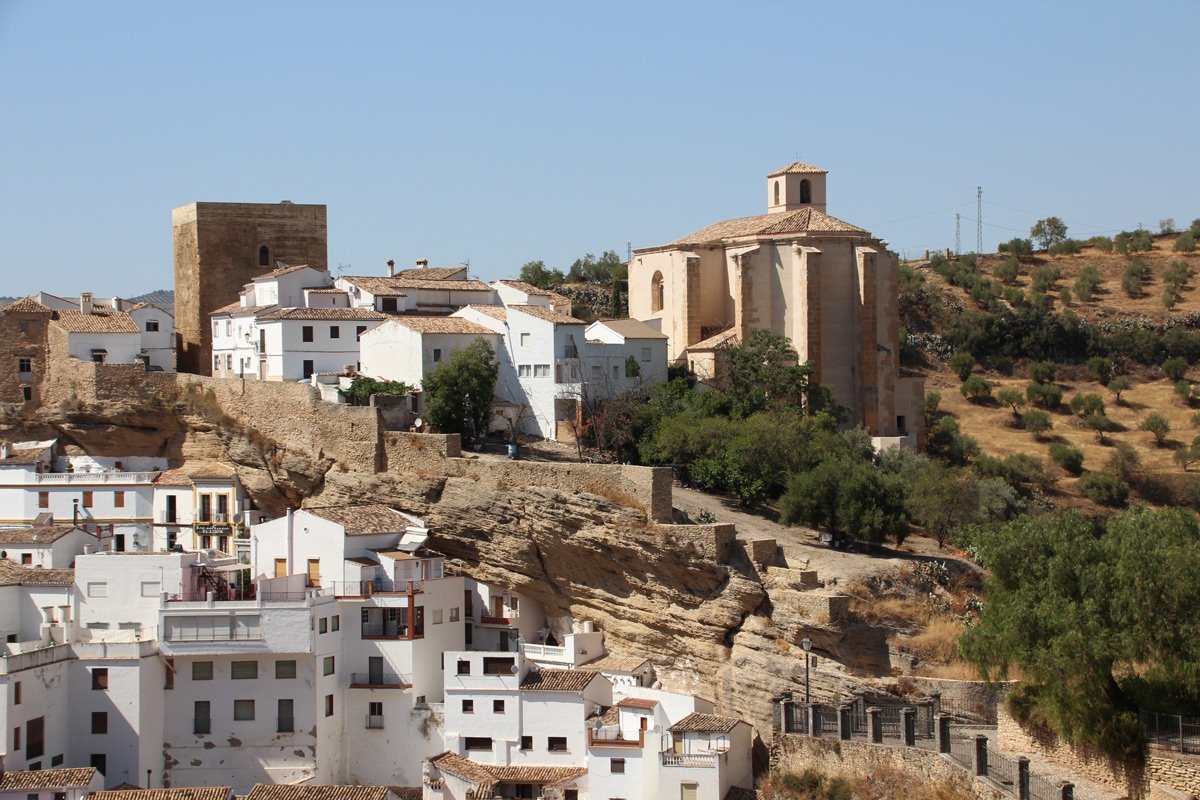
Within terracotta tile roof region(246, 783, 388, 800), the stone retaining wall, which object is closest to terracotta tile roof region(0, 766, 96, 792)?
terracotta tile roof region(246, 783, 388, 800)

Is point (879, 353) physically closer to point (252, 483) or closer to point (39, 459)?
point (252, 483)

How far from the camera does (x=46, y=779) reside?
28.8 meters

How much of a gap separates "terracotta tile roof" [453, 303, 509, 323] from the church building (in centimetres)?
567

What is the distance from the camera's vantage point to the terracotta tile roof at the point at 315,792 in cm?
2944

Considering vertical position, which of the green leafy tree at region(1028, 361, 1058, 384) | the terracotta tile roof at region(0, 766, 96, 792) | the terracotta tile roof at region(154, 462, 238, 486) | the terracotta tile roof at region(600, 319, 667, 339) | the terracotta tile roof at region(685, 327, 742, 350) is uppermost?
the terracotta tile roof at region(600, 319, 667, 339)

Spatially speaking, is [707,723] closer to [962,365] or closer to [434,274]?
[434,274]

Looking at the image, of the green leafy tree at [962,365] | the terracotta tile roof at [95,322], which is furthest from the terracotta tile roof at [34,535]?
the green leafy tree at [962,365]

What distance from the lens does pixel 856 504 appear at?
32.9m

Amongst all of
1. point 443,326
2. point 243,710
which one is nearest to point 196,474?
point 443,326

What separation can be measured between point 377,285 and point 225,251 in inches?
324

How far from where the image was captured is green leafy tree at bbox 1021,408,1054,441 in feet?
192

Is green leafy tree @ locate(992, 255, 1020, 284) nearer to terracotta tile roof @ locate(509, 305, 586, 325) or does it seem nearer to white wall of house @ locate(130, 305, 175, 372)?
terracotta tile roof @ locate(509, 305, 586, 325)

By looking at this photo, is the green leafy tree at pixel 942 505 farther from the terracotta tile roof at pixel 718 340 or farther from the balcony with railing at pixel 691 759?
the balcony with railing at pixel 691 759

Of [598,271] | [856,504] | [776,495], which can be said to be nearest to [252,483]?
[776,495]
